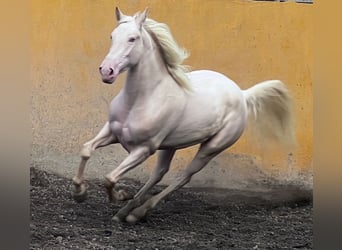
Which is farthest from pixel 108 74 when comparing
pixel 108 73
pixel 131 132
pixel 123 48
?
pixel 131 132

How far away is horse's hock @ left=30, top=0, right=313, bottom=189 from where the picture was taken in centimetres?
414

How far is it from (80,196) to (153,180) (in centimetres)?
38

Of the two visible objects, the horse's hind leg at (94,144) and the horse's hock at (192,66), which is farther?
the horse's hock at (192,66)

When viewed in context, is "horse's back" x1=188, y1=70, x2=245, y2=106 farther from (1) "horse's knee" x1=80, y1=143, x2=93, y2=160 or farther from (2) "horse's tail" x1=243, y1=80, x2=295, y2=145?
(1) "horse's knee" x1=80, y1=143, x2=93, y2=160

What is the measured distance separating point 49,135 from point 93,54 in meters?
0.47

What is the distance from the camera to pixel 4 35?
3.50m

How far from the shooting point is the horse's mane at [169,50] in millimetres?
3926

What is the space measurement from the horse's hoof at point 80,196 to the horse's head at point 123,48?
0.62m

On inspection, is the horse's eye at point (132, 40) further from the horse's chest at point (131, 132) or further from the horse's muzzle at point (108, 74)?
the horse's chest at point (131, 132)

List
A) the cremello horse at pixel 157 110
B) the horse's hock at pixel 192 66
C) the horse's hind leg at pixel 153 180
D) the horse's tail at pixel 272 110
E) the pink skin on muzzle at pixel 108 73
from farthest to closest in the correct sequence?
1. the horse's tail at pixel 272 110
2. the horse's hock at pixel 192 66
3. the horse's hind leg at pixel 153 180
4. the cremello horse at pixel 157 110
5. the pink skin on muzzle at pixel 108 73

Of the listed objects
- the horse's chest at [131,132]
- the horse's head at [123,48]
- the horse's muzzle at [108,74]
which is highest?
the horse's head at [123,48]

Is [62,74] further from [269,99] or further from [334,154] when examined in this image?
[334,154]

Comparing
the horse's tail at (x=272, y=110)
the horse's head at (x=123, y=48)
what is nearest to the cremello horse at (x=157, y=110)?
the horse's head at (x=123, y=48)

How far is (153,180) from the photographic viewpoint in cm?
411
